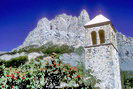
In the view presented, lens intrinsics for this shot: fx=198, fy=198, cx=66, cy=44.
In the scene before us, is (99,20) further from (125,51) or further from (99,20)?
(125,51)

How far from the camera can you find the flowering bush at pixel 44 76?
15.2 ft

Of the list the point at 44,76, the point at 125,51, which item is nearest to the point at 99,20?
the point at 44,76

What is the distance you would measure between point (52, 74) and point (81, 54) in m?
15.5

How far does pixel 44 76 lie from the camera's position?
5.02 m

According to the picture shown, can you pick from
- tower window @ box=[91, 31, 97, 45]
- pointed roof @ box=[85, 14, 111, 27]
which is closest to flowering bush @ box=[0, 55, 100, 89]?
pointed roof @ box=[85, 14, 111, 27]

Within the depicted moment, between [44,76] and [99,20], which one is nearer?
[44,76]

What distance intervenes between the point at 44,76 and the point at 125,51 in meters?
21.9

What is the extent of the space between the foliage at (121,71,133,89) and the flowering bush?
48.2ft

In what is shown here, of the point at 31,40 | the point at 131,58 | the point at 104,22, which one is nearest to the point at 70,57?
the point at 131,58

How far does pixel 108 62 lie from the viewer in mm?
10250

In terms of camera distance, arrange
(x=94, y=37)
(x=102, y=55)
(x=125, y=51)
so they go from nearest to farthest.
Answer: (x=102, y=55) → (x=94, y=37) → (x=125, y=51)

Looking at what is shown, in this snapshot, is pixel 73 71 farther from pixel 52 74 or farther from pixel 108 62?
pixel 108 62

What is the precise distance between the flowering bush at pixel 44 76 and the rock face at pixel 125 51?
17.8 meters

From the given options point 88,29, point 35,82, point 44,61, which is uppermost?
point 88,29
